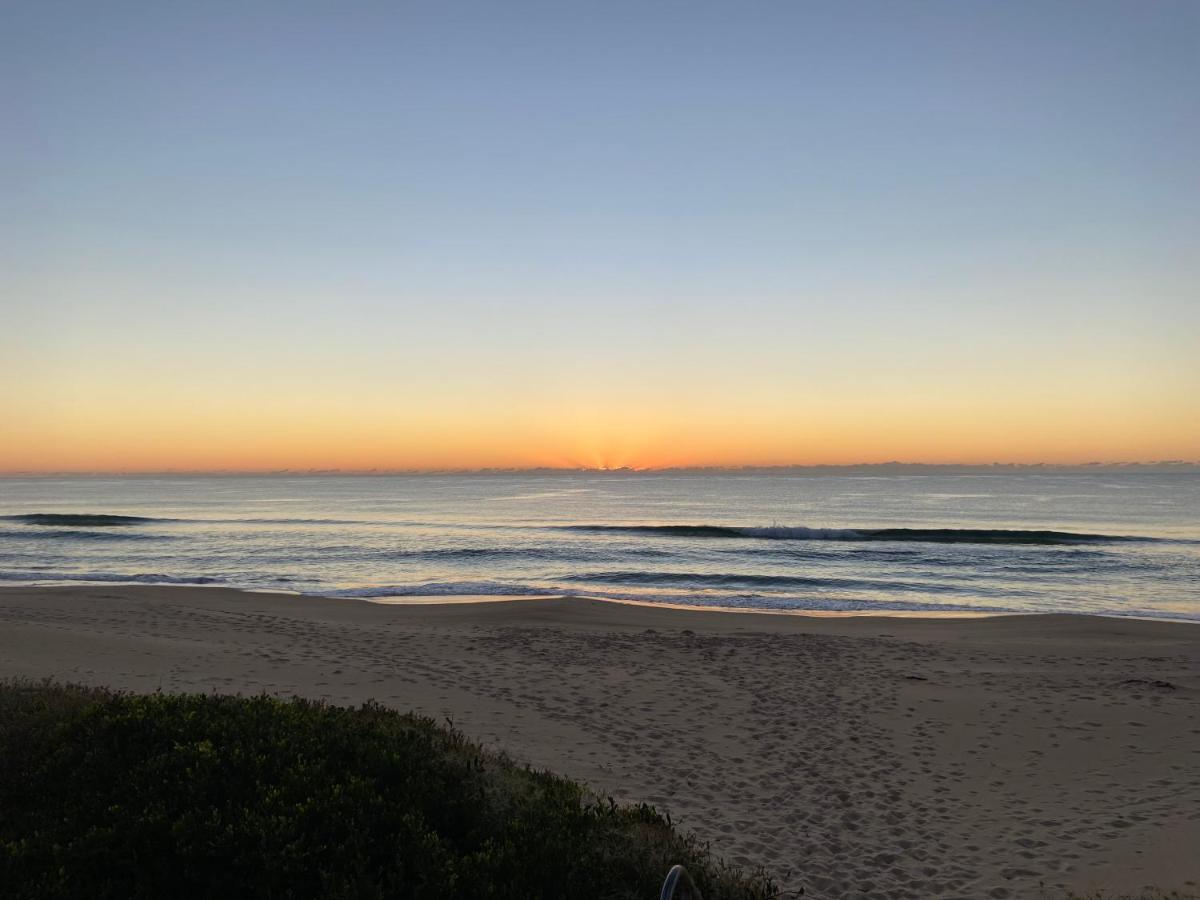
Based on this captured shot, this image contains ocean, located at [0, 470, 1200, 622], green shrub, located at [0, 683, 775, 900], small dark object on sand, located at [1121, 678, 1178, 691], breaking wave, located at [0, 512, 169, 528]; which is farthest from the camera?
breaking wave, located at [0, 512, 169, 528]

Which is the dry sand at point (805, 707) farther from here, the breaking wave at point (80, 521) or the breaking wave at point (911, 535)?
the breaking wave at point (80, 521)

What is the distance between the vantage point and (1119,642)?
17.2 meters

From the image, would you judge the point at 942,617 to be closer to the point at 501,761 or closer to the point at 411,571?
the point at 501,761

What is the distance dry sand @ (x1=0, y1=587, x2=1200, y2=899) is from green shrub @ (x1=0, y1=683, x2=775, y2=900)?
7.68 feet

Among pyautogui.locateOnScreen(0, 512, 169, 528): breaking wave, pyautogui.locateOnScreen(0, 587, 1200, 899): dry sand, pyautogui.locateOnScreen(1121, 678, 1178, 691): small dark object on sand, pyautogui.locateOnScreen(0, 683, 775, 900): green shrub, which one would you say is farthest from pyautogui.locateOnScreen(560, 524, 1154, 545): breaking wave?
pyautogui.locateOnScreen(0, 683, 775, 900): green shrub

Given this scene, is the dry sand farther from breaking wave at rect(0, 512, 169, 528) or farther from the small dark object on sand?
breaking wave at rect(0, 512, 169, 528)

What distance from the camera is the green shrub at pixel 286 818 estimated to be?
14.0 ft

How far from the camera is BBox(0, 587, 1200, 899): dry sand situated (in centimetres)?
702

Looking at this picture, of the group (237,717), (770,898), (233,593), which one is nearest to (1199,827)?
(770,898)

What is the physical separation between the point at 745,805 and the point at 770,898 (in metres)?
3.06

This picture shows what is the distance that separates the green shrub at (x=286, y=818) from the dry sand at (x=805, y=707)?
2.34 m

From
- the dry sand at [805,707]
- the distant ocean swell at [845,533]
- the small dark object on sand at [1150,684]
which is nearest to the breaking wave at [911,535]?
the distant ocean swell at [845,533]

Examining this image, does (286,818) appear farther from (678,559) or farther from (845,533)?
(845,533)

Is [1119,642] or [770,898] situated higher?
[770,898]
